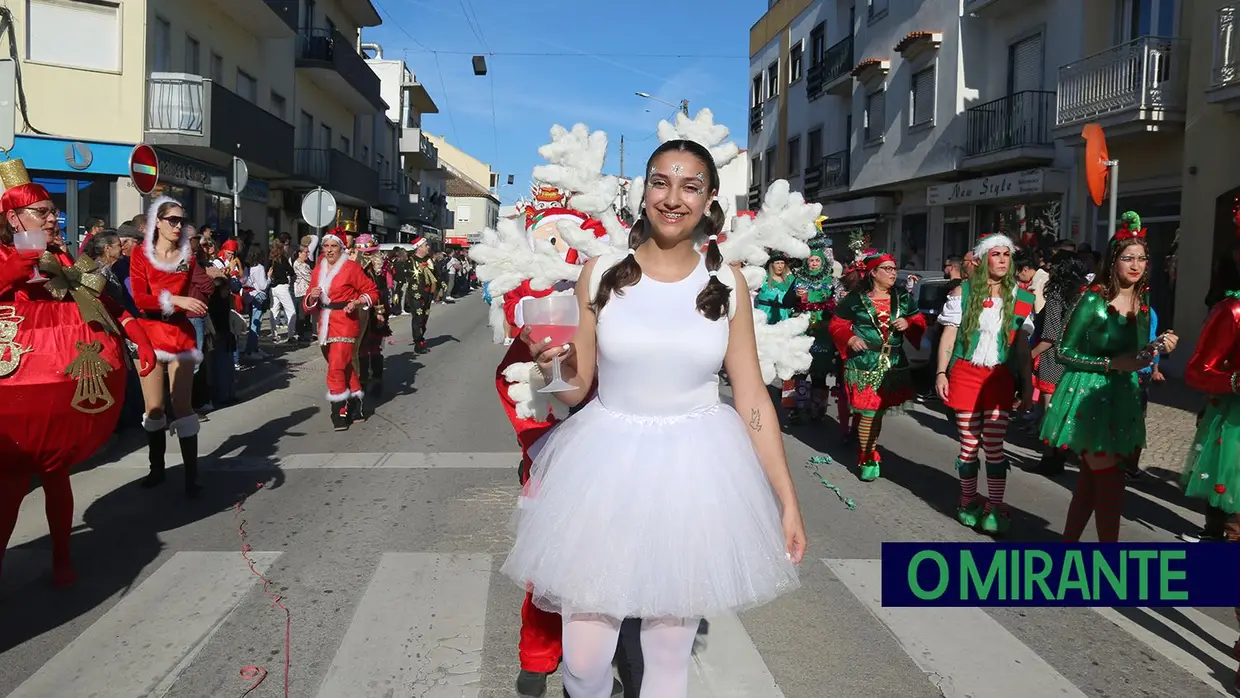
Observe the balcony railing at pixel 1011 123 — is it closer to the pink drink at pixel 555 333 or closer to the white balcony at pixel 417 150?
the pink drink at pixel 555 333

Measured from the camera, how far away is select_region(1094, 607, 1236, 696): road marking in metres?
3.87

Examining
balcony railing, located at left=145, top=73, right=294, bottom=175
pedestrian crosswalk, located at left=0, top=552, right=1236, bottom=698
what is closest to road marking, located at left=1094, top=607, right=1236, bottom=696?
pedestrian crosswalk, located at left=0, top=552, right=1236, bottom=698

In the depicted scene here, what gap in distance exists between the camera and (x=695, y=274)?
111 inches

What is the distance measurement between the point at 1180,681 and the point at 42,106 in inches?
779

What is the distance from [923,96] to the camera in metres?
23.1

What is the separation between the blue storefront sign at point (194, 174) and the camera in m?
19.4

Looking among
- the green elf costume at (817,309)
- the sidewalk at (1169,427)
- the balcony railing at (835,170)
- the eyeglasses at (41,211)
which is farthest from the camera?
the balcony railing at (835,170)

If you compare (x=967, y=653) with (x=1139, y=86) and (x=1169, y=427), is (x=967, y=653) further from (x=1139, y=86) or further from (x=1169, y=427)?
(x=1139, y=86)

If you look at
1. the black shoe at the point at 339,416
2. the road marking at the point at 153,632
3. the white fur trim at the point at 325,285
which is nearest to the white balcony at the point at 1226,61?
the white fur trim at the point at 325,285

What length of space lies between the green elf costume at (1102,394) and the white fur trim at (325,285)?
657cm

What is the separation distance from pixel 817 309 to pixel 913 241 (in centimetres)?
1640

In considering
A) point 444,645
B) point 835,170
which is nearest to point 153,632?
point 444,645

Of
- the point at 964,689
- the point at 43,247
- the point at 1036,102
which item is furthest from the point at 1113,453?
the point at 1036,102

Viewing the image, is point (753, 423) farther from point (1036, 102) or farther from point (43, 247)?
point (1036, 102)
